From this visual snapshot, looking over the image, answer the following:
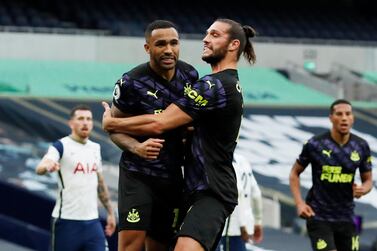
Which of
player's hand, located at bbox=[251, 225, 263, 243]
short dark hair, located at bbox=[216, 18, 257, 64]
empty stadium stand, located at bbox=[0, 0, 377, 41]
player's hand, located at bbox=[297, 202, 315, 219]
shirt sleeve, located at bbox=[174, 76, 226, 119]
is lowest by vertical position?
player's hand, located at bbox=[251, 225, 263, 243]

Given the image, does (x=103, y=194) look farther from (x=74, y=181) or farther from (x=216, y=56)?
(x=216, y=56)

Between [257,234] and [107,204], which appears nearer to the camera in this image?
[107,204]

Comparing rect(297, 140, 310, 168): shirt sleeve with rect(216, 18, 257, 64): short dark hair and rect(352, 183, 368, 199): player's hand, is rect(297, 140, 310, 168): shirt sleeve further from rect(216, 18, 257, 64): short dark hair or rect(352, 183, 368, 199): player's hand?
rect(216, 18, 257, 64): short dark hair

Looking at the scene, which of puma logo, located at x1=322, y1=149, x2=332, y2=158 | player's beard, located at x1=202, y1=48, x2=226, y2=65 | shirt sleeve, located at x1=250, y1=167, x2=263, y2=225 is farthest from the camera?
shirt sleeve, located at x1=250, y1=167, x2=263, y2=225

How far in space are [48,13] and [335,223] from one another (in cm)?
1677

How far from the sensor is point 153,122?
670cm

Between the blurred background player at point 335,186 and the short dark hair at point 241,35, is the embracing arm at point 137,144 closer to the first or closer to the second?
the short dark hair at point 241,35

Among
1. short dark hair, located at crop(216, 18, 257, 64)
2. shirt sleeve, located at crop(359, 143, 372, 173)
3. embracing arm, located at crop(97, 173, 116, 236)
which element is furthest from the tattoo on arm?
short dark hair, located at crop(216, 18, 257, 64)

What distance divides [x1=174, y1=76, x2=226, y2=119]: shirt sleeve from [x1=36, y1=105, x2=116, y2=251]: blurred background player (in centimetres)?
380

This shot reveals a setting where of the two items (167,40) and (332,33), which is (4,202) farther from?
(332,33)

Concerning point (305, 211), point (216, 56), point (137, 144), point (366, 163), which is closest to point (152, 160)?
point (137, 144)

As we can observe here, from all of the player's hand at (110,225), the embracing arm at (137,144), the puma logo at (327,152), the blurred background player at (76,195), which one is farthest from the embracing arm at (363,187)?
the embracing arm at (137,144)

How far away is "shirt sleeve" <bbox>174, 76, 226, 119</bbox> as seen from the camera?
660 centimetres

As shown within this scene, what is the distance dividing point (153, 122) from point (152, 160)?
1.09ft
